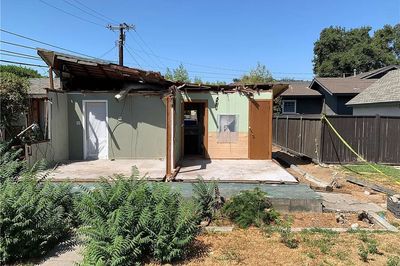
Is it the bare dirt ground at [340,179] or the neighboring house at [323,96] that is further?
the neighboring house at [323,96]

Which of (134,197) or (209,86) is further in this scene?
(209,86)

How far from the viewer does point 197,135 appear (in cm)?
1378

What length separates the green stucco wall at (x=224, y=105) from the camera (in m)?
12.4

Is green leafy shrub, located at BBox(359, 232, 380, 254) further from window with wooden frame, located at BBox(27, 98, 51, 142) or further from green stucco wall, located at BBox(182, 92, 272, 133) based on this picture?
window with wooden frame, located at BBox(27, 98, 51, 142)

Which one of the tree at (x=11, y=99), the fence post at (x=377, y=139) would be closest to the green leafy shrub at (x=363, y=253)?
the fence post at (x=377, y=139)

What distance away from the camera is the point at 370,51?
4653 cm

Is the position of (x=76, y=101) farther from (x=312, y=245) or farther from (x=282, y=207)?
(x=312, y=245)

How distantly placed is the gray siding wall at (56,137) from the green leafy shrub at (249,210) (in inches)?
269

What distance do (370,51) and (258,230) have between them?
160 ft

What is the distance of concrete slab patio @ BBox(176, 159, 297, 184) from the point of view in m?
8.45

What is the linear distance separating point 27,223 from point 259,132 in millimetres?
9421

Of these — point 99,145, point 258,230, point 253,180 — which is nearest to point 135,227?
point 258,230

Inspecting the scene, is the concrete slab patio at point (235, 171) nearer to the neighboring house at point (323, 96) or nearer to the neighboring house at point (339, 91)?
the neighboring house at point (339, 91)

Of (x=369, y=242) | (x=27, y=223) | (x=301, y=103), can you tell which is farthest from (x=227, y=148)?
(x=301, y=103)
